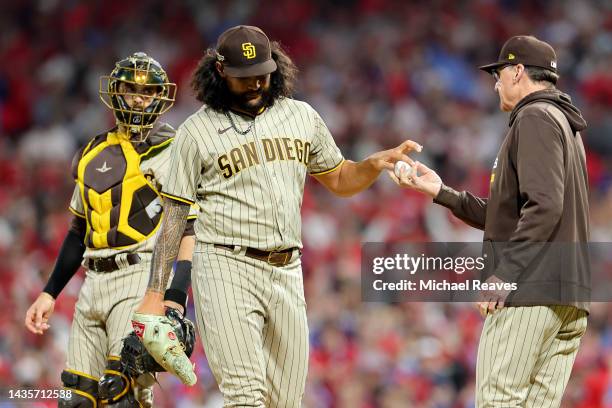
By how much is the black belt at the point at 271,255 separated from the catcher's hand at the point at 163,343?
43cm

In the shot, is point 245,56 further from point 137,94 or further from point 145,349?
point 145,349

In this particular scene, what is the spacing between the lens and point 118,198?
525 centimetres

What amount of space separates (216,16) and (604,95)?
5.06 m

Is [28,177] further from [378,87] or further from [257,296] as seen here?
[257,296]

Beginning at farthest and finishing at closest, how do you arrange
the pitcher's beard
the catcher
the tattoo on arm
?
the catcher → the pitcher's beard → the tattoo on arm

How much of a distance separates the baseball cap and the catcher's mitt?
1095 mm

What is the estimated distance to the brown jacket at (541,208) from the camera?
4.16m

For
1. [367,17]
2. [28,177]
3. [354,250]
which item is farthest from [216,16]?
[354,250]

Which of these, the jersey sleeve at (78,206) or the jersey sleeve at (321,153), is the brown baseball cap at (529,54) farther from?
the jersey sleeve at (78,206)

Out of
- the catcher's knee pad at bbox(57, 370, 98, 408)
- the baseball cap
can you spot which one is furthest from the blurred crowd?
the baseball cap

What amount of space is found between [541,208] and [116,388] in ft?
7.37

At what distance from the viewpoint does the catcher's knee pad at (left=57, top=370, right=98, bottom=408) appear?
5176 millimetres

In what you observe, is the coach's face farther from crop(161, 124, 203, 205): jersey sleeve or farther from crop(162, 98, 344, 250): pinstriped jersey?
crop(161, 124, 203, 205): jersey sleeve

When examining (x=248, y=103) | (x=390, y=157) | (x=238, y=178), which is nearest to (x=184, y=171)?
(x=238, y=178)
